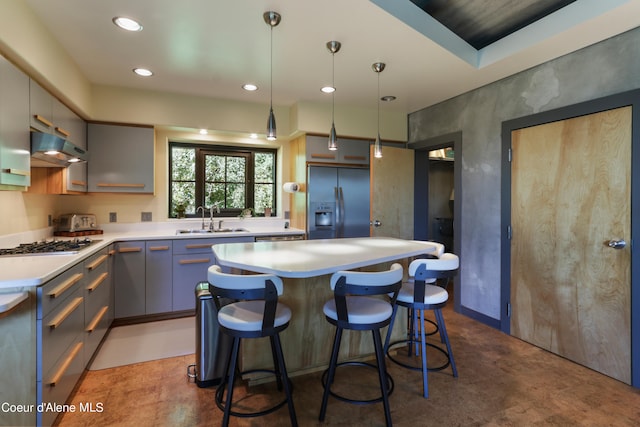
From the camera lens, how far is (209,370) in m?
2.18

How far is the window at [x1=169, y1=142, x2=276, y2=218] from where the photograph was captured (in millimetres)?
4125

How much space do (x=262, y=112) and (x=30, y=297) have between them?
306 centimetres

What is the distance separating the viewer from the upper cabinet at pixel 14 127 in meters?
1.83

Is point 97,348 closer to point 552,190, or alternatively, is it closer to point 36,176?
point 36,176

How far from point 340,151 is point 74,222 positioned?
2966 mm

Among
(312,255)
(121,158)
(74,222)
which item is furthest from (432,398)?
(121,158)

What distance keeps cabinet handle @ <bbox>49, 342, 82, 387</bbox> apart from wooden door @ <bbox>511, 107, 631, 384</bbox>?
3.45 m

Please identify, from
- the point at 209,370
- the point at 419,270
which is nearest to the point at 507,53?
the point at 419,270

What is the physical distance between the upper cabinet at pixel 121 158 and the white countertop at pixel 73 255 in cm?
51

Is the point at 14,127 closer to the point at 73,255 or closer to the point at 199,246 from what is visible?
the point at 73,255

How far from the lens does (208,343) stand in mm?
2150

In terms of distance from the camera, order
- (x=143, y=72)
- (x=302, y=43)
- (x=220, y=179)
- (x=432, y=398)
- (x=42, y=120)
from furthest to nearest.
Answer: (x=220, y=179)
(x=143, y=72)
(x=302, y=43)
(x=42, y=120)
(x=432, y=398)

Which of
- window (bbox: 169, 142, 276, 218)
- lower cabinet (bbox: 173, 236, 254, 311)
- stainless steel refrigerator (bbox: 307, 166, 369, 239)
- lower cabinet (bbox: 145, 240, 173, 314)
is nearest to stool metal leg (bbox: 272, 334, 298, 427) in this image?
lower cabinet (bbox: 173, 236, 254, 311)

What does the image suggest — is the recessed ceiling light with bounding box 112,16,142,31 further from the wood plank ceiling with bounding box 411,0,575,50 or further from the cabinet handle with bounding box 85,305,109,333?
the cabinet handle with bounding box 85,305,109,333
